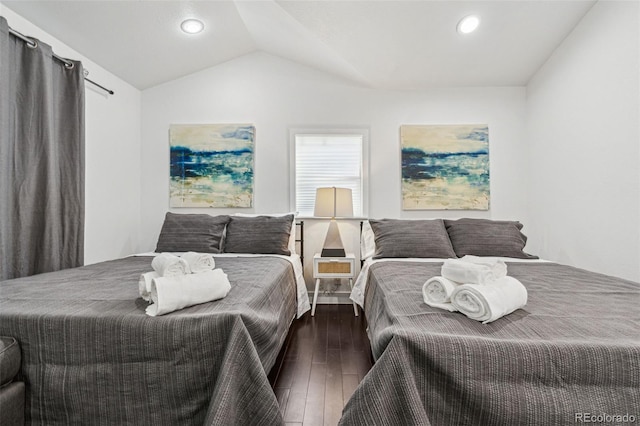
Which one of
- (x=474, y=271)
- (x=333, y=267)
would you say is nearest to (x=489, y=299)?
(x=474, y=271)

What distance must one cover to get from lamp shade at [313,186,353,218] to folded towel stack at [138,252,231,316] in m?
1.68

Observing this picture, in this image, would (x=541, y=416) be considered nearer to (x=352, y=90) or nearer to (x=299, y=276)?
(x=299, y=276)

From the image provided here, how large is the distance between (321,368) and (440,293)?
102 centimetres

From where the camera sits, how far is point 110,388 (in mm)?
1160

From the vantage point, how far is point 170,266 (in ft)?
4.86

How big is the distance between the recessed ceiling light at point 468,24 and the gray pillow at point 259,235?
2213mm

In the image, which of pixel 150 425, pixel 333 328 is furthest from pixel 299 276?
pixel 150 425

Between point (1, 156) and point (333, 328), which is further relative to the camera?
point (333, 328)

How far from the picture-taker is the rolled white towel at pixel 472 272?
1.27 metres

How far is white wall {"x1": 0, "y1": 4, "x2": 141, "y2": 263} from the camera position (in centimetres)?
281

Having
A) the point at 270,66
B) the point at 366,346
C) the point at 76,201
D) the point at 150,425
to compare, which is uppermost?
the point at 270,66

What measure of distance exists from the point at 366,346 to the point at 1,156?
262cm

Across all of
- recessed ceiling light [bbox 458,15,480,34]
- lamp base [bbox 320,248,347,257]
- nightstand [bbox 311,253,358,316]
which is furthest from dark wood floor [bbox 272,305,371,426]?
recessed ceiling light [bbox 458,15,480,34]

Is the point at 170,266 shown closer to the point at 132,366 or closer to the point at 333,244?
the point at 132,366
